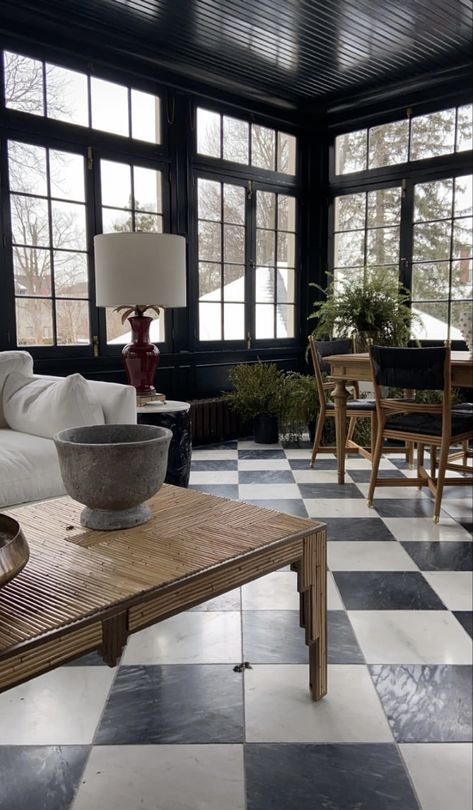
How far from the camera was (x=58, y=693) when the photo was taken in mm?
1531

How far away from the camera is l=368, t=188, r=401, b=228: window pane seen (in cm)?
503

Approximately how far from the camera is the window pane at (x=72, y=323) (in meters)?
4.00

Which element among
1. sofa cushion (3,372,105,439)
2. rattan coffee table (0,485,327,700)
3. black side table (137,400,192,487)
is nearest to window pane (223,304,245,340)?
black side table (137,400,192,487)

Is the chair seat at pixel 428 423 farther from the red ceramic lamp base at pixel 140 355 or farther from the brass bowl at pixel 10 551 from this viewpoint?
the brass bowl at pixel 10 551

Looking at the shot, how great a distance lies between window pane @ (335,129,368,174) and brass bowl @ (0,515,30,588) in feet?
16.3

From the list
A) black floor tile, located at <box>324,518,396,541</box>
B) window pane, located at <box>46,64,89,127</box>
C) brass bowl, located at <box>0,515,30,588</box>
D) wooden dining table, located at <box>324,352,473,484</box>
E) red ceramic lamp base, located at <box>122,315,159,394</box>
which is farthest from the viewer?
window pane, located at <box>46,64,89,127</box>

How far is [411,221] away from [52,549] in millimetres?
4476

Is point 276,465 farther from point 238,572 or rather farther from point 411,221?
point 238,572

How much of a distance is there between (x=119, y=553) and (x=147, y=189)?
3.75 metres

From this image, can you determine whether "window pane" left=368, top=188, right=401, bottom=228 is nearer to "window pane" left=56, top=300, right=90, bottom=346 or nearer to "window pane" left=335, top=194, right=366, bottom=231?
"window pane" left=335, top=194, right=366, bottom=231

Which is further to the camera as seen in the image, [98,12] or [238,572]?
[98,12]

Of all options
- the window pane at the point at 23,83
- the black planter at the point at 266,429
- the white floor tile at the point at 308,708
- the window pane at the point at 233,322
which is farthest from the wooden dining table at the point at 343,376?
the window pane at the point at 23,83

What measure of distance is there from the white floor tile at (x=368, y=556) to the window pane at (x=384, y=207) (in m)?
3.29

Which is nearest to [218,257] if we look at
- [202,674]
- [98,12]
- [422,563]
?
[98,12]
